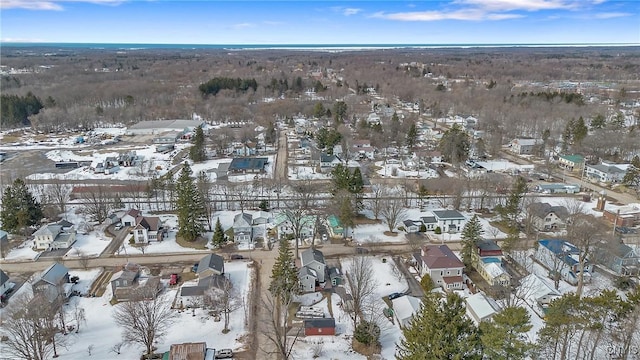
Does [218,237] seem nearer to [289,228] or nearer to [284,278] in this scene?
[289,228]

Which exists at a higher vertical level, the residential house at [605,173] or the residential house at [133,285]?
the residential house at [605,173]

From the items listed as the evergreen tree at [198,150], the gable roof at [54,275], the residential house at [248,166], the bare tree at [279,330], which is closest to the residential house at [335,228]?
the bare tree at [279,330]

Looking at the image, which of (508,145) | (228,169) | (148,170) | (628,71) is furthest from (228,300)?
(628,71)

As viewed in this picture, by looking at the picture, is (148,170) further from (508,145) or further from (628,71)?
(628,71)

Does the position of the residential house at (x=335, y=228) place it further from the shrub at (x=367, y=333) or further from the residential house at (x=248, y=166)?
the residential house at (x=248, y=166)

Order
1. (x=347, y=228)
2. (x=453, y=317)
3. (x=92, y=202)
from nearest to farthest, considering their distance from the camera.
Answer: (x=453, y=317) → (x=347, y=228) → (x=92, y=202)

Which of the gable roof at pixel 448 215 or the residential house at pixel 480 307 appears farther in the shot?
the gable roof at pixel 448 215

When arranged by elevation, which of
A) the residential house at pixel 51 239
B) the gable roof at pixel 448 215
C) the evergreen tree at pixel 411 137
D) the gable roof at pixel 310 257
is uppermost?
the evergreen tree at pixel 411 137
